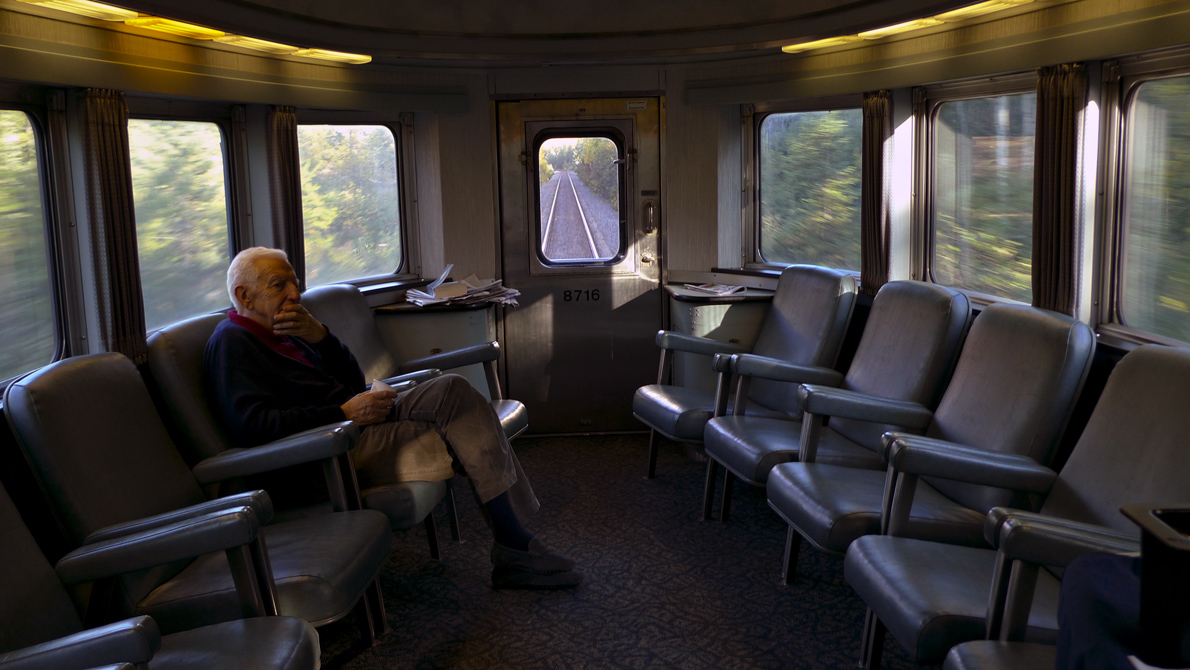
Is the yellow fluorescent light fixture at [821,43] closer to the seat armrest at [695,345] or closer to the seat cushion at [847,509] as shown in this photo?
the seat armrest at [695,345]

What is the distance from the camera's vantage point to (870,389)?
379cm

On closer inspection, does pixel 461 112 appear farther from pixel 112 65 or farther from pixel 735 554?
pixel 735 554

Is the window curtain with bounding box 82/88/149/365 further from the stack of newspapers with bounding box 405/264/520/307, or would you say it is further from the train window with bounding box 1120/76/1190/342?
the train window with bounding box 1120/76/1190/342

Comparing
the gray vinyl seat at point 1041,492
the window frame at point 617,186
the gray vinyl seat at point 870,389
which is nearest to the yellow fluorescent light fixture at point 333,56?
the window frame at point 617,186

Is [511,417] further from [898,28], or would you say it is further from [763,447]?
[898,28]

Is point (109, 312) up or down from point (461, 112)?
down

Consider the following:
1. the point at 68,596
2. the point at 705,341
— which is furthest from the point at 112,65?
the point at 705,341

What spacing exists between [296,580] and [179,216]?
6.96 feet

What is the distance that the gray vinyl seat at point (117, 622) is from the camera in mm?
2006

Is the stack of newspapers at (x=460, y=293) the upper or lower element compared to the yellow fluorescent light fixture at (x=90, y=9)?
lower

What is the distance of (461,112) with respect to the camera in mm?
5285

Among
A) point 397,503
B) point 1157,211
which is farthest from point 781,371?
point 397,503

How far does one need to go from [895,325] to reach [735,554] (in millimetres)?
1135

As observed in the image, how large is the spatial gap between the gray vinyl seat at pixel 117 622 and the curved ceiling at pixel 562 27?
2571mm
